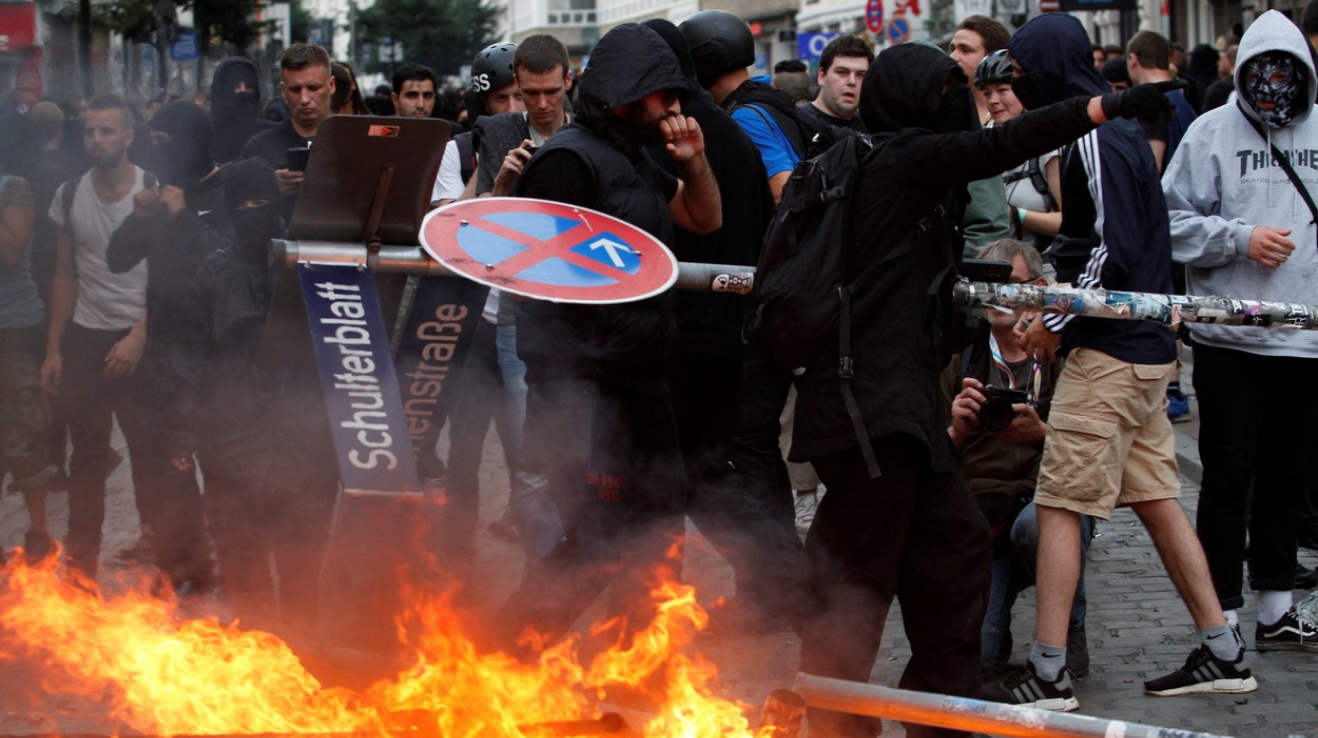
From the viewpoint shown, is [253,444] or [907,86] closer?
[907,86]

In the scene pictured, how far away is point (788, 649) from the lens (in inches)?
205

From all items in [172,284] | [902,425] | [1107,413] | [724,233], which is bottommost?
[1107,413]

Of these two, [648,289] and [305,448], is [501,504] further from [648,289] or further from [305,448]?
[648,289]

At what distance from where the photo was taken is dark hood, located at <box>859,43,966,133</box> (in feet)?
12.4

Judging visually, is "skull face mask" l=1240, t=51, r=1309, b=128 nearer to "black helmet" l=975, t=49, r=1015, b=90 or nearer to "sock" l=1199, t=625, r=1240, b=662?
"black helmet" l=975, t=49, r=1015, b=90

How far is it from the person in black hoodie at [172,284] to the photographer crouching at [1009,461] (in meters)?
2.71

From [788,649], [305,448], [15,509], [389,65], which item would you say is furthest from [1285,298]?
[389,65]

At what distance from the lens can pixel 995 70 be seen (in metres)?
4.85

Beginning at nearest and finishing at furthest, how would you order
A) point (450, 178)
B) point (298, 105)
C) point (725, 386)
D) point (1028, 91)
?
point (1028, 91), point (725, 386), point (298, 105), point (450, 178)

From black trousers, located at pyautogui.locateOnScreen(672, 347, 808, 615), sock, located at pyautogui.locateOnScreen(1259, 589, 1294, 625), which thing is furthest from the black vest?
sock, located at pyautogui.locateOnScreen(1259, 589, 1294, 625)

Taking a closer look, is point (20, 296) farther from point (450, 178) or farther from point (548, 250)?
point (548, 250)

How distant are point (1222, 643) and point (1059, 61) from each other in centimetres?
185

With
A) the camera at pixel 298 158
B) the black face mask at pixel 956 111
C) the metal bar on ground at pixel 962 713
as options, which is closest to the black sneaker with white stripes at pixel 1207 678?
the metal bar on ground at pixel 962 713

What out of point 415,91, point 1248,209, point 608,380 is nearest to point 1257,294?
point 1248,209
